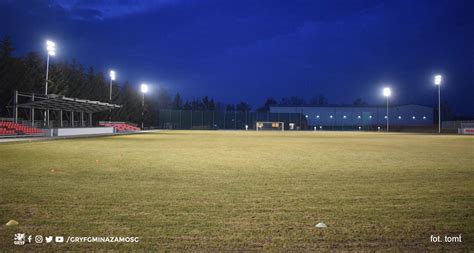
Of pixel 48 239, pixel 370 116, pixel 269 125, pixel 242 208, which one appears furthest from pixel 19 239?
pixel 370 116

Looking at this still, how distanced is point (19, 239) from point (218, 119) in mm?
98157

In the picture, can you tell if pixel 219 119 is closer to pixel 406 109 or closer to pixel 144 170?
pixel 406 109

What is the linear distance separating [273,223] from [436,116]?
396 ft

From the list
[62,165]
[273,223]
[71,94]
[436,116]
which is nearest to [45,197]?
[273,223]

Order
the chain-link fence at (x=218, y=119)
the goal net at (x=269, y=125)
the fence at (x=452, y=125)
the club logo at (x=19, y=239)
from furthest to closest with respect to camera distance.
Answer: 1. the chain-link fence at (x=218, y=119)
2. the goal net at (x=269, y=125)
3. the fence at (x=452, y=125)
4. the club logo at (x=19, y=239)

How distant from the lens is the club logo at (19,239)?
490 centimetres

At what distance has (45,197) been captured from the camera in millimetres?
7555

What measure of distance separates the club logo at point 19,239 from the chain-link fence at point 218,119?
92553 millimetres

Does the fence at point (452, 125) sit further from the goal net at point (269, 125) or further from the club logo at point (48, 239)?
the club logo at point (48, 239)

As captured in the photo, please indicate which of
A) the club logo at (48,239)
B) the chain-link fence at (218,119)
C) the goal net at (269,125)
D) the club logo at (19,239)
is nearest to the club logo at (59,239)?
the club logo at (48,239)

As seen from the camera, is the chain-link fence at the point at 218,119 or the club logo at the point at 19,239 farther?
the chain-link fence at the point at 218,119

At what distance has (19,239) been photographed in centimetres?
500

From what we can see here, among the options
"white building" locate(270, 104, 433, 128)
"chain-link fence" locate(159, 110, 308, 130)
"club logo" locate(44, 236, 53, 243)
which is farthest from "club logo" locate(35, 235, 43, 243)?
"white building" locate(270, 104, 433, 128)

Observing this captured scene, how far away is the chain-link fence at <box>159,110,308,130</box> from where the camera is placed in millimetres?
98812
